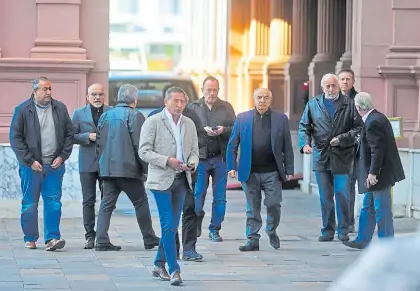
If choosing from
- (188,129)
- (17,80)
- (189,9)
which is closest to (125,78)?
(17,80)

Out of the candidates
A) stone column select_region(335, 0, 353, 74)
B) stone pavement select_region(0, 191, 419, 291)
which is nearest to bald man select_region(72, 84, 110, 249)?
stone pavement select_region(0, 191, 419, 291)

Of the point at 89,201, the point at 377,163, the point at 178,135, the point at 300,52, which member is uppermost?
the point at 300,52

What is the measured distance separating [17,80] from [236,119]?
4.30m

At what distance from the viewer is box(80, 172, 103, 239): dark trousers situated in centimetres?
1362

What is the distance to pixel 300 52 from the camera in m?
23.8

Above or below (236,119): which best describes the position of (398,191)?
below

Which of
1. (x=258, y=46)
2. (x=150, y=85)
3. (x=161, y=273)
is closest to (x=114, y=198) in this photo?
(x=161, y=273)

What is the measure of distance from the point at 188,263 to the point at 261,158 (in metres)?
1.49

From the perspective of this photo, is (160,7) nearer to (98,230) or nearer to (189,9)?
(189,9)

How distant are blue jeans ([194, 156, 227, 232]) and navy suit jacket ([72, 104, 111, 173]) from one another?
1.14 metres

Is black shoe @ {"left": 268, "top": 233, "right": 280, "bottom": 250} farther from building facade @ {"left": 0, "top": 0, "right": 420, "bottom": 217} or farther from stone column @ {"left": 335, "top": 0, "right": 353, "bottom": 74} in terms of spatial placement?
stone column @ {"left": 335, "top": 0, "right": 353, "bottom": 74}

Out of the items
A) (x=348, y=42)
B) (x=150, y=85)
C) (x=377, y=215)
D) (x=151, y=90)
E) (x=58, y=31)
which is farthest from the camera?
(x=150, y=85)

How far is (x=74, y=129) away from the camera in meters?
13.8

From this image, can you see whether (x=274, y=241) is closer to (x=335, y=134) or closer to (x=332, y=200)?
(x=332, y=200)
